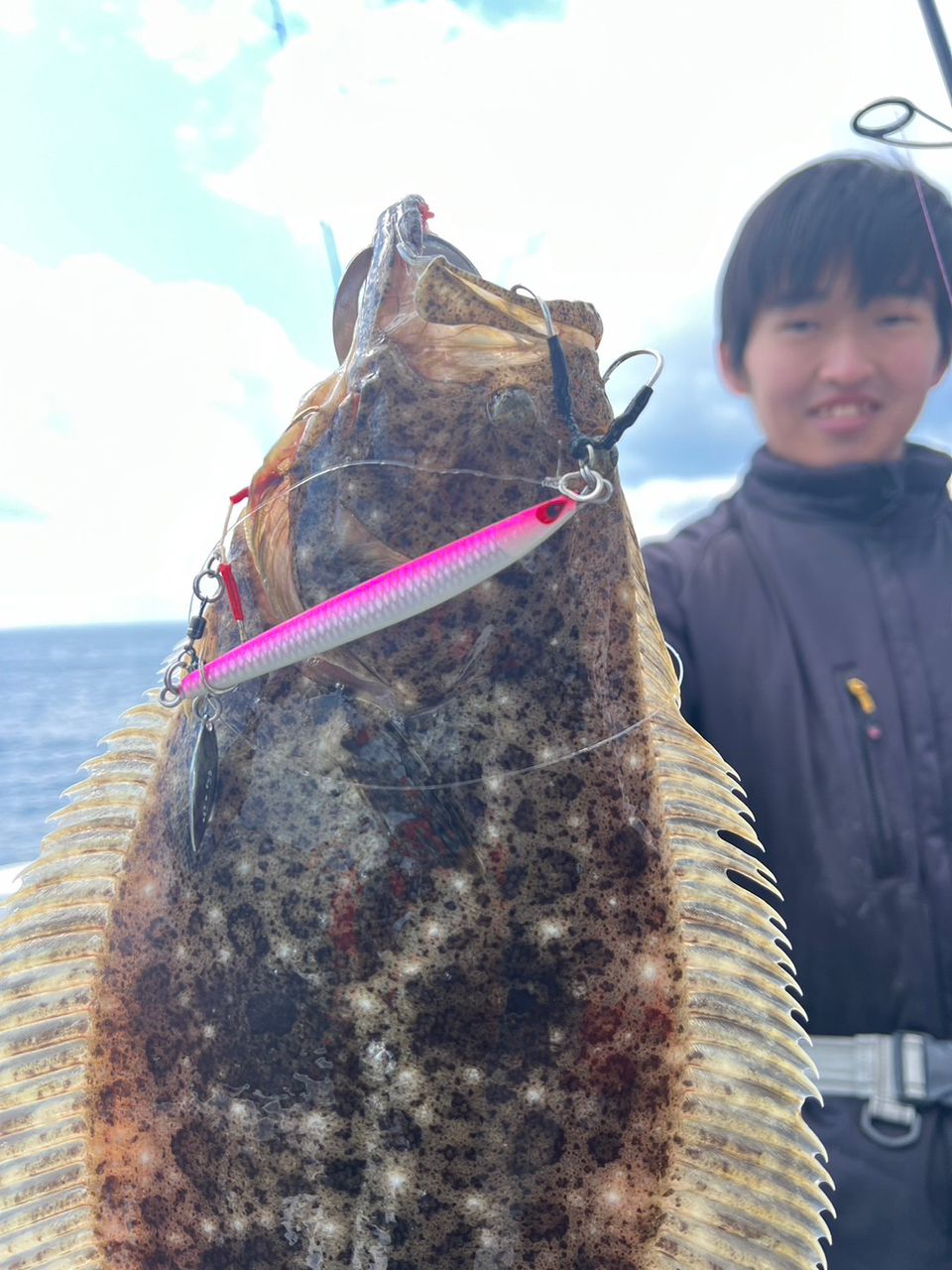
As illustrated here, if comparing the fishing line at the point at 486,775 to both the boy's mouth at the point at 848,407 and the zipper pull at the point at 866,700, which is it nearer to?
the zipper pull at the point at 866,700

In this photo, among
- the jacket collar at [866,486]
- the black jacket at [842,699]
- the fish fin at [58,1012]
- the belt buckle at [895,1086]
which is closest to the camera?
the fish fin at [58,1012]

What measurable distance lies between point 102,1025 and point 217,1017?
0.24 metres

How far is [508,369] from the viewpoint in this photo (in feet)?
3.97

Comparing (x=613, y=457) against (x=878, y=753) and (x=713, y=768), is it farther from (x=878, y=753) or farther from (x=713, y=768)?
(x=878, y=753)

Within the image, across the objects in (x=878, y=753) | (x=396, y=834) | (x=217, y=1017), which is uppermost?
(x=396, y=834)

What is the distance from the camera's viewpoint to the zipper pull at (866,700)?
1866 millimetres

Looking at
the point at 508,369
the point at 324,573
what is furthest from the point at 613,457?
the point at 324,573

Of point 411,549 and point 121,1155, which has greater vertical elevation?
point 411,549

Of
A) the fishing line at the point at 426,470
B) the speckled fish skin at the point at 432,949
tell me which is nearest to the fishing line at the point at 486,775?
the speckled fish skin at the point at 432,949

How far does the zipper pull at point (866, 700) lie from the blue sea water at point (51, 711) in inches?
63.7

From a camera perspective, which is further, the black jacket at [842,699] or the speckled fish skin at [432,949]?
the black jacket at [842,699]

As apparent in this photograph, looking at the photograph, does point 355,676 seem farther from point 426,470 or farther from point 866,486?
point 866,486

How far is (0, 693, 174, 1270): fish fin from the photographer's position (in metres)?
1.24

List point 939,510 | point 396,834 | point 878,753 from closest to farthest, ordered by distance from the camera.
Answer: point 396,834 → point 878,753 → point 939,510
